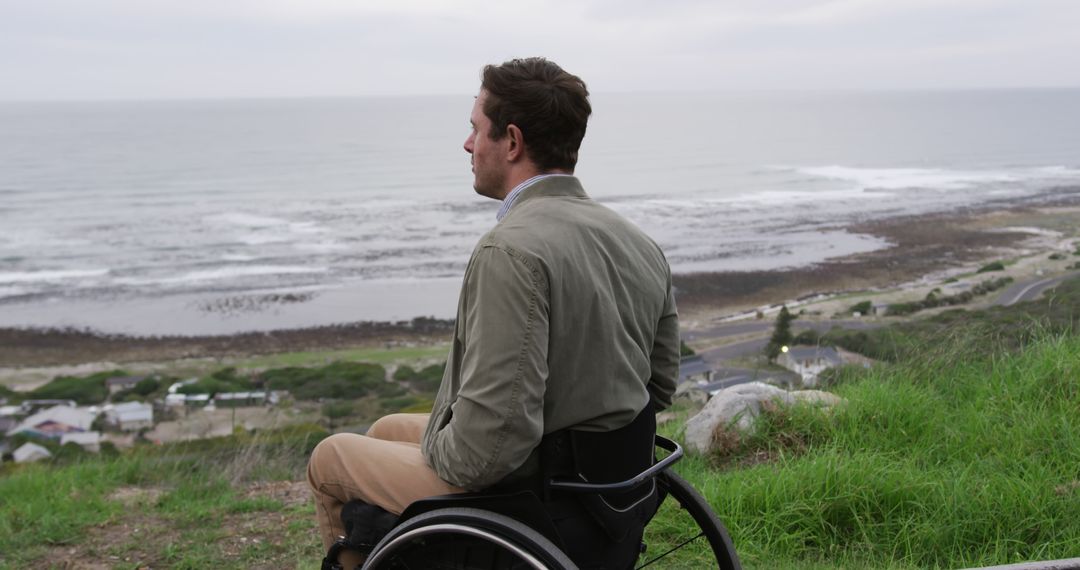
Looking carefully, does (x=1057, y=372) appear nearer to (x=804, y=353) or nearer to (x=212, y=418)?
(x=804, y=353)

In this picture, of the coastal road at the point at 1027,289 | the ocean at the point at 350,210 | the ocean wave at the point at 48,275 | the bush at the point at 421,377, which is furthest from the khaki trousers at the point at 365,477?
the ocean wave at the point at 48,275

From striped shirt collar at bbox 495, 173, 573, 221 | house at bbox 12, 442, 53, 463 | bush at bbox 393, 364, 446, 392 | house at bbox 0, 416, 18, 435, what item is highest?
striped shirt collar at bbox 495, 173, 573, 221

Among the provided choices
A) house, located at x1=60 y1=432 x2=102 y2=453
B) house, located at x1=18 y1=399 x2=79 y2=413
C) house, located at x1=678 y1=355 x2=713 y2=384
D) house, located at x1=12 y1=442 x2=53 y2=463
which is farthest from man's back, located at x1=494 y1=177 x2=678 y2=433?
house, located at x1=18 y1=399 x2=79 y2=413

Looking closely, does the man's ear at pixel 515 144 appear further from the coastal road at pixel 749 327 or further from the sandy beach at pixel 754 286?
the sandy beach at pixel 754 286

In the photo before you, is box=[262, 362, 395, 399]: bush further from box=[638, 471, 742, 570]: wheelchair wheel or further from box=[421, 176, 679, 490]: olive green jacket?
box=[421, 176, 679, 490]: olive green jacket

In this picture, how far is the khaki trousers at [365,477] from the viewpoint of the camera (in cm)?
222

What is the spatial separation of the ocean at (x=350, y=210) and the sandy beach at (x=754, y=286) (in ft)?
3.02

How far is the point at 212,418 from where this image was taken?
16438 millimetres

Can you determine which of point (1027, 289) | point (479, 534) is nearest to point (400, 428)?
point (479, 534)

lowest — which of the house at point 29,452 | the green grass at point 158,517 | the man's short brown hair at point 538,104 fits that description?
the house at point 29,452

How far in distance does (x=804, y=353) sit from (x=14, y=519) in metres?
13.2

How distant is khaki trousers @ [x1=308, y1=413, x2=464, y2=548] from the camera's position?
2.22 m

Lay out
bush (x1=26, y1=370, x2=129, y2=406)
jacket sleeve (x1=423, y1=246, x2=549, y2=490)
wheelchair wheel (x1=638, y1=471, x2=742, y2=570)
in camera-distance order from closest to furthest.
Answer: jacket sleeve (x1=423, y1=246, x2=549, y2=490), wheelchair wheel (x1=638, y1=471, x2=742, y2=570), bush (x1=26, y1=370, x2=129, y2=406)

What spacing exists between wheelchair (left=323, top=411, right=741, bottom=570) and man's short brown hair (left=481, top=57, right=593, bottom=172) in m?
0.69
